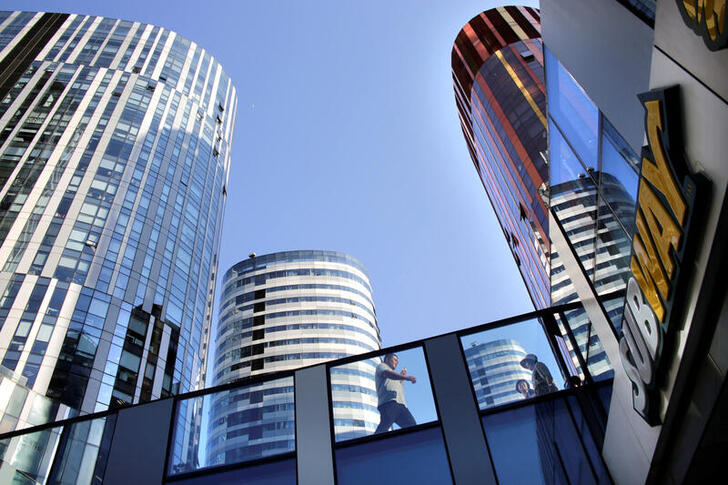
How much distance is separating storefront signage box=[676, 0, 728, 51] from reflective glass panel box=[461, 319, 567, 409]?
233 inches

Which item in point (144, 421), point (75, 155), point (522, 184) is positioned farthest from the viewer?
point (75, 155)

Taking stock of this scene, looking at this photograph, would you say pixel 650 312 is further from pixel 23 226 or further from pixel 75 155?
pixel 75 155

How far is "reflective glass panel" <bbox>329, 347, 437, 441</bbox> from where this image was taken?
28.9 feet

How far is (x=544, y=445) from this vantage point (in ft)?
27.6

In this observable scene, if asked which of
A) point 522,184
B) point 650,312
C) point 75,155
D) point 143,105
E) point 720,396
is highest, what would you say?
point 143,105

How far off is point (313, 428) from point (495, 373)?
3703 millimetres

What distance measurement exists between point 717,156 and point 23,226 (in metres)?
62.6

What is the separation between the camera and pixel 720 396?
13.1ft

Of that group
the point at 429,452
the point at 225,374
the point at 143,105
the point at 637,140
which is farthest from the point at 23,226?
the point at 637,140

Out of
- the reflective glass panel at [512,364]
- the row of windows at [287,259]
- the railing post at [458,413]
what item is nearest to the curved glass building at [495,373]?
the reflective glass panel at [512,364]

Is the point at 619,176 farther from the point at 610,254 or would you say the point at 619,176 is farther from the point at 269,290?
the point at 269,290

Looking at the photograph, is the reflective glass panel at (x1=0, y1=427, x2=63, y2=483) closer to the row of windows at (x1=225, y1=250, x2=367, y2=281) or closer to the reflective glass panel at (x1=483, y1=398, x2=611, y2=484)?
the reflective glass panel at (x1=483, y1=398, x2=611, y2=484)

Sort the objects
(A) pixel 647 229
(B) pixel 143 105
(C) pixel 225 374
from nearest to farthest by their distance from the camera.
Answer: (A) pixel 647 229 → (B) pixel 143 105 → (C) pixel 225 374

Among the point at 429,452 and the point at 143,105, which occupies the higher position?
the point at 143,105
